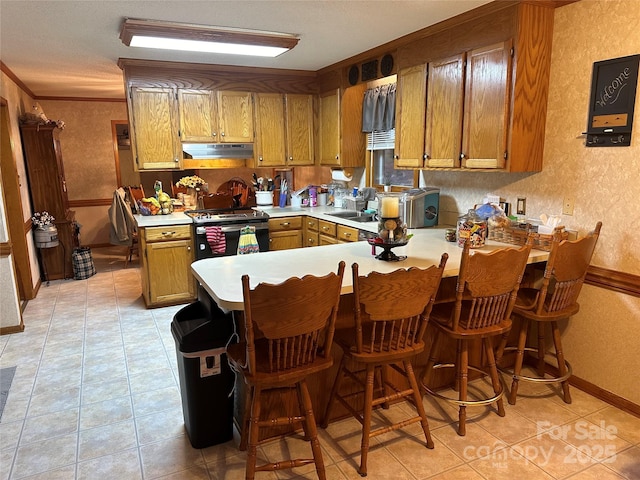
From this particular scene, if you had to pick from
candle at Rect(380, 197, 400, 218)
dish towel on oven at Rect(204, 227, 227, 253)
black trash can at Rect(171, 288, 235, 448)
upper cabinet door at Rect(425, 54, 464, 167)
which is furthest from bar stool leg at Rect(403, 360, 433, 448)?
dish towel on oven at Rect(204, 227, 227, 253)

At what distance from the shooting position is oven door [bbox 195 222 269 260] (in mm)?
4383

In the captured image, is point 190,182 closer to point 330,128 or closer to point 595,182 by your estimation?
point 330,128

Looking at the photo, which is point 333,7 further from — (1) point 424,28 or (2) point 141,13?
(2) point 141,13

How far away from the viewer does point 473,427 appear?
2449 mm

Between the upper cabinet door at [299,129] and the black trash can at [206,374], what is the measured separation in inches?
122

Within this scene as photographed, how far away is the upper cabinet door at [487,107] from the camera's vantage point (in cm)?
281

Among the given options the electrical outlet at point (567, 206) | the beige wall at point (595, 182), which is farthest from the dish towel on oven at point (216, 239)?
the electrical outlet at point (567, 206)

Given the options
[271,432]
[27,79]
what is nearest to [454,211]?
[271,432]

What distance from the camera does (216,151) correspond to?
483cm

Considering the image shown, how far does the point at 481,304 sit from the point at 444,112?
1588mm

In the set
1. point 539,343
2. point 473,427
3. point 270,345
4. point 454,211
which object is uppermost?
point 454,211

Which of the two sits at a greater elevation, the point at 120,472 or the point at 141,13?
the point at 141,13

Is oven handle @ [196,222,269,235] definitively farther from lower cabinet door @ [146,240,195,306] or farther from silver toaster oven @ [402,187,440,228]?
silver toaster oven @ [402,187,440,228]

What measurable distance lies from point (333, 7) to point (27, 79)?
422 cm
